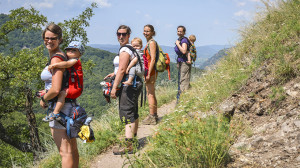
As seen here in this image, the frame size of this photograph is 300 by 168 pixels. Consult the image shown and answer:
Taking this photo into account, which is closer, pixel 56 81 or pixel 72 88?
pixel 56 81

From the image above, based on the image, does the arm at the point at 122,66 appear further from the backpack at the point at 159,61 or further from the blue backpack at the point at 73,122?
the backpack at the point at 159,61

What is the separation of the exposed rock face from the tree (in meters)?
8.91

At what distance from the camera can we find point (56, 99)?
2633 millimetres

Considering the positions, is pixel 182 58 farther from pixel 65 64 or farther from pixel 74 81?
pixel 65 64

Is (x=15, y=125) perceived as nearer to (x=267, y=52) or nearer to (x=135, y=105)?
(x=135, y=105)

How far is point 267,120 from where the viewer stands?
3.17 m

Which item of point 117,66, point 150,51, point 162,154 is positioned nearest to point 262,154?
A: point 162,154

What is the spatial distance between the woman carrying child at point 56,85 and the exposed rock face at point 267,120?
5.83ft

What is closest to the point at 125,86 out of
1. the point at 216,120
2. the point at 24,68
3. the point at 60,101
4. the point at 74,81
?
the point at 74,81

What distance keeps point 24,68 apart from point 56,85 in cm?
923

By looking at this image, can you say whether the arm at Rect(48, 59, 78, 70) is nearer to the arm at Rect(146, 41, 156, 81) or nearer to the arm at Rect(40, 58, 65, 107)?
the arm at Rect(40, 58, 65, 107)

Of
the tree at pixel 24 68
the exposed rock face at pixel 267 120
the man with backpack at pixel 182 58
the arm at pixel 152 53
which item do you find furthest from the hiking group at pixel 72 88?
the tree at pixel 24 68

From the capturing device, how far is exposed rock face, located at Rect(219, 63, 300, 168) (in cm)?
247

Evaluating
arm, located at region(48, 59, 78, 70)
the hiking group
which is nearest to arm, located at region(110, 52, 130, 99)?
the hiking group
